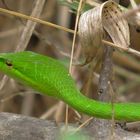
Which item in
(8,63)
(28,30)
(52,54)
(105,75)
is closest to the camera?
(8,63)

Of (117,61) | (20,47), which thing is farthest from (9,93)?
(117,61)

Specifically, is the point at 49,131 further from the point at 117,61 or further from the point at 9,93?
the point at 117,61

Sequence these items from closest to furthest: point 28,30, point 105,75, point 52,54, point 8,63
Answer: point 8,63 < point 105,75 < point 28,30 < point 52,54

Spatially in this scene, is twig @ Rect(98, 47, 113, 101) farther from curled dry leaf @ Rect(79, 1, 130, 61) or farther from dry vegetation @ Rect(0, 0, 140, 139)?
dry vegetation @ Rect(0, 0, 140, 139)

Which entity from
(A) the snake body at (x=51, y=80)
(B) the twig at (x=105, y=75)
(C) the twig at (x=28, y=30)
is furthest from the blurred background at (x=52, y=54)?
(A) the snake body at (x=51, y=80)

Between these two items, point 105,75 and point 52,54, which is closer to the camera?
point 105,75

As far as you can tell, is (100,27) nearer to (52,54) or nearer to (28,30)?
(28,30)

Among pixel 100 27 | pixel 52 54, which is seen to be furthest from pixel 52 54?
pixel 100 27

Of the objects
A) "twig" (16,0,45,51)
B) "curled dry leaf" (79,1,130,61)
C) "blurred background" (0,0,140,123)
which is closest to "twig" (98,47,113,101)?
"curled dry leaf" (79,1,130,61)

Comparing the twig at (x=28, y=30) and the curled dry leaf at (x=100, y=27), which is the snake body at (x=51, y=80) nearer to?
the curled dry leaf at (x=100, y=27)
